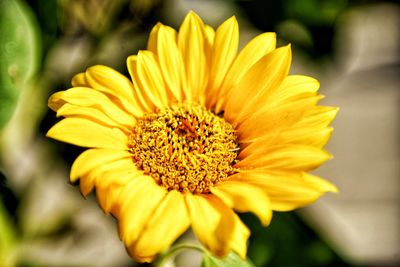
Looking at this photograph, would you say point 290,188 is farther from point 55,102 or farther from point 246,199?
point 55,102

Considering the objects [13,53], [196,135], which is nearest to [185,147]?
[196,135]

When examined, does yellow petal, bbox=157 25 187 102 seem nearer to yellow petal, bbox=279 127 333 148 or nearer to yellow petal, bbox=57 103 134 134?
yellow petal, bbox=57 103 134 134

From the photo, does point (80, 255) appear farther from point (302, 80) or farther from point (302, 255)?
point (302, 80)

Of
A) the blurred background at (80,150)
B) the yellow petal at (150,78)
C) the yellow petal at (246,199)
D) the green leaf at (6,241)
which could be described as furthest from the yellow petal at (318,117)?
the green leaf at (6,241)

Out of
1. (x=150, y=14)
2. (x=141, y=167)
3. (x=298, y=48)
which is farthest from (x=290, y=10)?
(x=141, y=167)

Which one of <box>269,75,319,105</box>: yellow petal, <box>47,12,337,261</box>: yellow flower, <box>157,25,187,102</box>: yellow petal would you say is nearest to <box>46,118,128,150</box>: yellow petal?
<box>47,12,337,261</box>: yellow flower

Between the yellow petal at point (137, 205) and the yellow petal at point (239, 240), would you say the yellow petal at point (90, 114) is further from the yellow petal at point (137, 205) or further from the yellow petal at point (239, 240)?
the yellow petal at point (239, 240)
